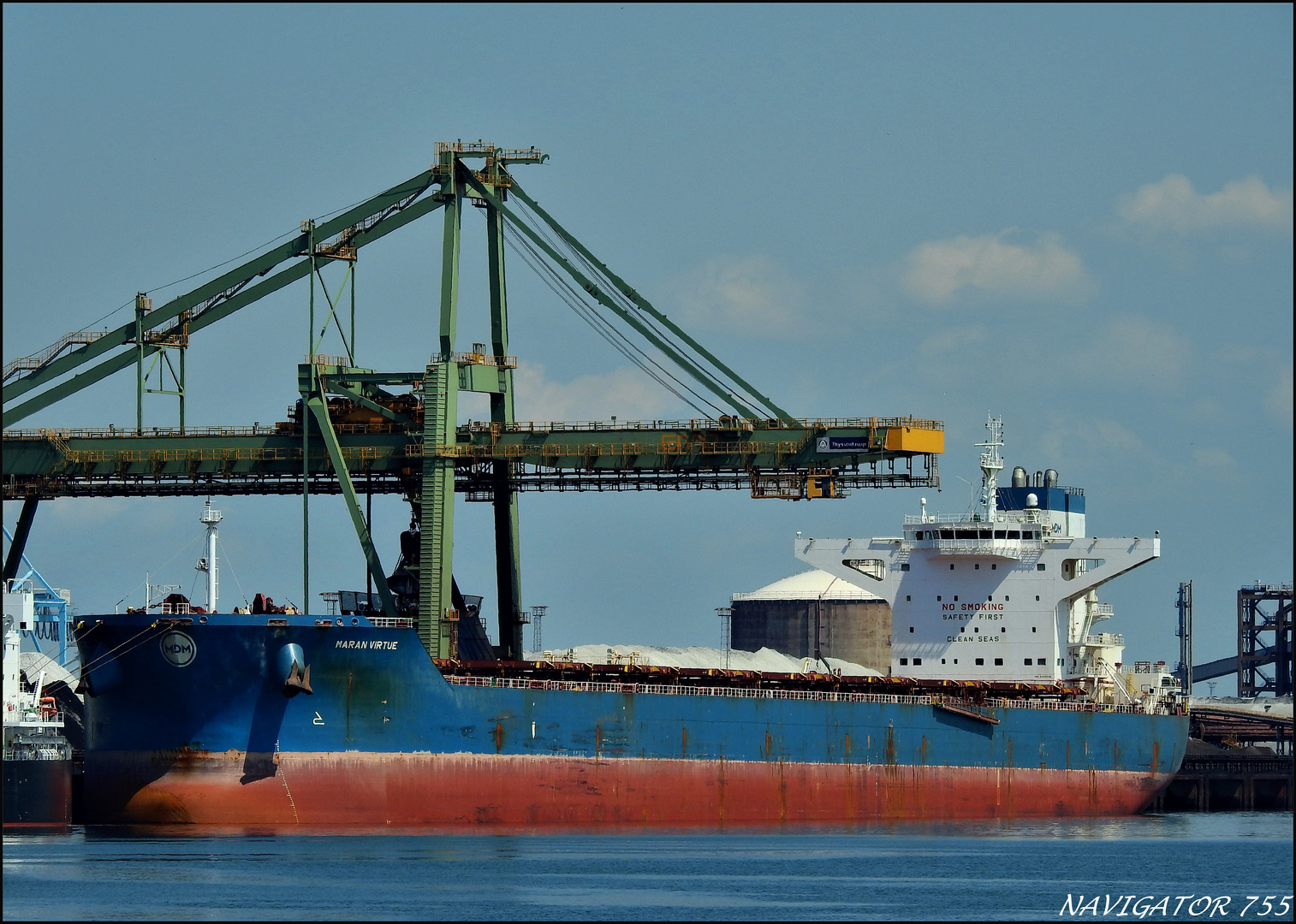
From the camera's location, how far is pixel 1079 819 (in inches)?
1955

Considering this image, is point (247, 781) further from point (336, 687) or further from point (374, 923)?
point (374, 923)

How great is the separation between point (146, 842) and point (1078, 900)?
16.4 metres

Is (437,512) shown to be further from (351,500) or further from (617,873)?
(617,873)

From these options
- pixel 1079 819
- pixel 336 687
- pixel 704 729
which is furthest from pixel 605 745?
pixel 1079 819

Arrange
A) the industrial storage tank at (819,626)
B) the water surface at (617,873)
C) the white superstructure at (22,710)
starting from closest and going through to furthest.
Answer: the water surface at (617,873) → the white superstructure at (22,710) → the industrial storage tank at (819,626)

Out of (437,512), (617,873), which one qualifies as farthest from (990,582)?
(617,873)

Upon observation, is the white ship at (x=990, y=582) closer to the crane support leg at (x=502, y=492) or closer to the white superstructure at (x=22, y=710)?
the crane support leg at (x=502, y=492)

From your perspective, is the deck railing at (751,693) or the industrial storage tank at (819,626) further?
the industrial storage tank at (819,626)

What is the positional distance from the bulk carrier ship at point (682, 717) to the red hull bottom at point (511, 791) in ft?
0.13

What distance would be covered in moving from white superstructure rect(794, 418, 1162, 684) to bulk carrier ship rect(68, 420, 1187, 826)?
0.17 ft

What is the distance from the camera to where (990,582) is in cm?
5225

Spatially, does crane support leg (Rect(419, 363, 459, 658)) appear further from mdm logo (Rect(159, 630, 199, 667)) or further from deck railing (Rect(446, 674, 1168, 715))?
mdm logo (Rect(159, 630, 199, 667))

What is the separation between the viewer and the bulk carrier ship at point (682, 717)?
40.8m

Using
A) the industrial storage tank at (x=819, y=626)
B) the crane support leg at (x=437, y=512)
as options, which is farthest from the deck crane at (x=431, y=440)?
the industrial storage tank at (x=819, y=626)
